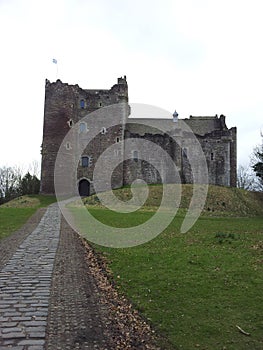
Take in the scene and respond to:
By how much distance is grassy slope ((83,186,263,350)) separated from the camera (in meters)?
6.07

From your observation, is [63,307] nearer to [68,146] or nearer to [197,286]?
[197,286]

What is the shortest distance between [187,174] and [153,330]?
136 ft

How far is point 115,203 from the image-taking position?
108ft

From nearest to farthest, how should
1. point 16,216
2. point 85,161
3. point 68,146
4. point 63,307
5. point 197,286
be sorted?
point 63,307, point 197,286, point 16,216, point 68,146, point 85,161

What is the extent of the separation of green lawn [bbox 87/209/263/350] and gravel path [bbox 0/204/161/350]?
44 centimetres

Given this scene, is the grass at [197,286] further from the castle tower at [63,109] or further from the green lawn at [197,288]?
the castle tower at [63,109]

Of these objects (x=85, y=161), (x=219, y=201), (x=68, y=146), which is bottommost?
(x=219, y=201)

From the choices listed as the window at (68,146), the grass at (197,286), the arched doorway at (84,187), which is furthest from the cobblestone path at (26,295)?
the window at (68,146)

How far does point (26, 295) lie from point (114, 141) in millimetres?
39387

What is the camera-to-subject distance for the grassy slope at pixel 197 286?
607 cm

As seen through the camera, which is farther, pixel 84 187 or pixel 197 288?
pixel 84 187

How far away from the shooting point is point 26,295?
7.71 meters

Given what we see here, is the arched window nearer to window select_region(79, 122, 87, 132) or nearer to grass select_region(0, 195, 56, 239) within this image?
window select_region(79, 122, 87, 132)

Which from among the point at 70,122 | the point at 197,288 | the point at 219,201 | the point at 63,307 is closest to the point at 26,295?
the point at 63,307
